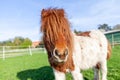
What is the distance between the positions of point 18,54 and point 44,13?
2472 centimetres

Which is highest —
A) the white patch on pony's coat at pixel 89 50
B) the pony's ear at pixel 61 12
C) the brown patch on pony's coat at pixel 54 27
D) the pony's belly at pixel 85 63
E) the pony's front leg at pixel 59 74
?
the pony's ear at pixel 61 12

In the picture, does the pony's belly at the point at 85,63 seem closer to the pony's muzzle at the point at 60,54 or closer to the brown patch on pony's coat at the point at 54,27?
the brown patch on pony's coat at the point at 54,27

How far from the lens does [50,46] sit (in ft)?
14.2

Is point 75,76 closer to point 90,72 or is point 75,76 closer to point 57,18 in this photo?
point 57,18

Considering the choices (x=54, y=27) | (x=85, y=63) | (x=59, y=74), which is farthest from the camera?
(x=85, y=63)

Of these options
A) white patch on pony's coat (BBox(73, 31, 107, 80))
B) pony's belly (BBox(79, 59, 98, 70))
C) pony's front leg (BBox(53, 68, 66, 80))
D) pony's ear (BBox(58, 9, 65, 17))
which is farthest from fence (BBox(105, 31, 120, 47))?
pony's ear (BBox(58, 9, 65, 17))

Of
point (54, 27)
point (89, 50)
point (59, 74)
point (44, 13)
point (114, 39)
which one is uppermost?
point (44, 13)

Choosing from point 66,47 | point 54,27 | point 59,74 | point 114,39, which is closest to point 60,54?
point 66,47

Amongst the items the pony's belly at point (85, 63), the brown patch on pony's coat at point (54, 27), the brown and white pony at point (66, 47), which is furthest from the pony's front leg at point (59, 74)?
the pony's belly at point (85, 63)

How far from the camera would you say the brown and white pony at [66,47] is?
4113 mm

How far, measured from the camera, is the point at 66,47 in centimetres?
404

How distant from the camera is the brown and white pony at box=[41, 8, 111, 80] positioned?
→ 4.11 meters

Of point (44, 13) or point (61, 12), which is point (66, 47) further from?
point (44, 13)

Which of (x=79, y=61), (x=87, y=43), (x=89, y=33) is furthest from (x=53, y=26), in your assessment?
(x=89, y=33)
